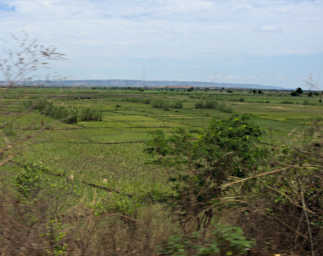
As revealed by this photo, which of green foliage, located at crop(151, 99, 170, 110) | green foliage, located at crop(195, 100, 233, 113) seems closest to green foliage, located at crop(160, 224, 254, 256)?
green foliage, located at crop(195, 100, 233, 113)

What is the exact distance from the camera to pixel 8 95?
341 cm

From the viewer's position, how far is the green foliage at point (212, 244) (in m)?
2.46

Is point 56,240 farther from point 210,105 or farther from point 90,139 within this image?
point 210,105

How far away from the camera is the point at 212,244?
247cm

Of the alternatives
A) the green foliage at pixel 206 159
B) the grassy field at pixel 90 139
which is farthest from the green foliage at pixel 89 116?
the green foliage at pixel 206 159

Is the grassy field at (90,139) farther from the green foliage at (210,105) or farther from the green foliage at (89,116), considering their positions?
the green foliage at (210,105)

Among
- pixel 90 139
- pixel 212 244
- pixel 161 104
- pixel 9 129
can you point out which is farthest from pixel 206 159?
pixel 161 104

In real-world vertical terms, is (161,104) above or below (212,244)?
below

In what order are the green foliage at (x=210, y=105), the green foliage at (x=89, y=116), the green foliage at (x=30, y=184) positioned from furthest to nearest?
the green foliage at (x=210, y=105) < the green foliage at (x=89, y=116) < the green foliage at (x=30, y=184)

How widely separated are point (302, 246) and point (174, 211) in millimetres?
1374

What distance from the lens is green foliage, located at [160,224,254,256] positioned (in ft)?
8.07

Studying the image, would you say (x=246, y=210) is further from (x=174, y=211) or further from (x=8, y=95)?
(x=8, y=95)

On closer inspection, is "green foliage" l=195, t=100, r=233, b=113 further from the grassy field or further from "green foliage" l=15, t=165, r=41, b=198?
"green foliage" l=15, t=165, r=41, b=198

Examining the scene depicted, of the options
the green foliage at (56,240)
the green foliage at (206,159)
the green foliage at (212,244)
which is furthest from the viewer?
the green foliage at (206,159)
